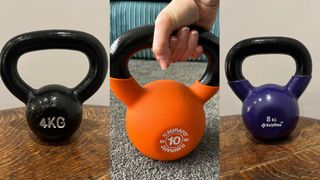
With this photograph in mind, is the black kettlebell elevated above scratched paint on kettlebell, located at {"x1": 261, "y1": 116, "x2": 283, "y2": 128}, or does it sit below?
above

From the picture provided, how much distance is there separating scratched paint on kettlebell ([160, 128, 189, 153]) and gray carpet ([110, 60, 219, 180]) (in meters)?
0.03

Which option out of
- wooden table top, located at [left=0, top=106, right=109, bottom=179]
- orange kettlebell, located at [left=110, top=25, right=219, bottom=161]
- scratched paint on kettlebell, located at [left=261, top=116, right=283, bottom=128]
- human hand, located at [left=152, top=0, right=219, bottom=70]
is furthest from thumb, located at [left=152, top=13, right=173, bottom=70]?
scratched paint on kettlebell, located at [left=261, top=116, right=283, bottom=128]

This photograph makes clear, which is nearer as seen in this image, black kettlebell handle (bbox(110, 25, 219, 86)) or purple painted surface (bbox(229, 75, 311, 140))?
black kettlebell handle (bbox(110, 25, 219, 86))

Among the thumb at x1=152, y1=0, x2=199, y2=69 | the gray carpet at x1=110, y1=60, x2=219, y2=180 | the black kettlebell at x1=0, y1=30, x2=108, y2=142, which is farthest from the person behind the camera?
the black kettlebell at x1=0, y1=30, x2=108, y2=142

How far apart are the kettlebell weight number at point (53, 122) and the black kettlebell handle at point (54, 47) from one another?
5 centimetres

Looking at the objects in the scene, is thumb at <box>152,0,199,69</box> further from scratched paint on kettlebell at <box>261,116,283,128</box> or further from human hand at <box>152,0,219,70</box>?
scratched paint on kettlebell at <box>261,116,283,128</box>

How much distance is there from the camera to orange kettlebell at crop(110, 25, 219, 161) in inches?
23.8

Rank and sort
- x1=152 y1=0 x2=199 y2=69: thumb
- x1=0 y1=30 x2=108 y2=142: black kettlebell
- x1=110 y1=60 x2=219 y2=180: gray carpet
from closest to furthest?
x1=152 y1=0 x2=199 y2=69: thumb
x1=110 y1=60 x2=219 y2=180: gray carpet
x1=0 y1=30 x2=108 y2=142: black kettlebell

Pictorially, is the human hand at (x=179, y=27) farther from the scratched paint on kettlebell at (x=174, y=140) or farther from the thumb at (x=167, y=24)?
the scratched paint on kettlebell at (x=174, y=140)

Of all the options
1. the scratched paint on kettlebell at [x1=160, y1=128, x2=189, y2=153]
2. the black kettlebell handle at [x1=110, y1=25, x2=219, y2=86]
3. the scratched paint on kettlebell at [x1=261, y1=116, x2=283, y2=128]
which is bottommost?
the scratched paint on kettlebell at [x1=261, y1=116, x2=283, y2=128]

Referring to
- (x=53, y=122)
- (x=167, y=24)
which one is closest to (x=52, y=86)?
(x=53, y=122)

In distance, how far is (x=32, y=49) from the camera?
0.73 metres

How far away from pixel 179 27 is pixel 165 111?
16 centimetres

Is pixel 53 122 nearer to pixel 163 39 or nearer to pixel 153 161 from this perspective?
pixel 153 161
